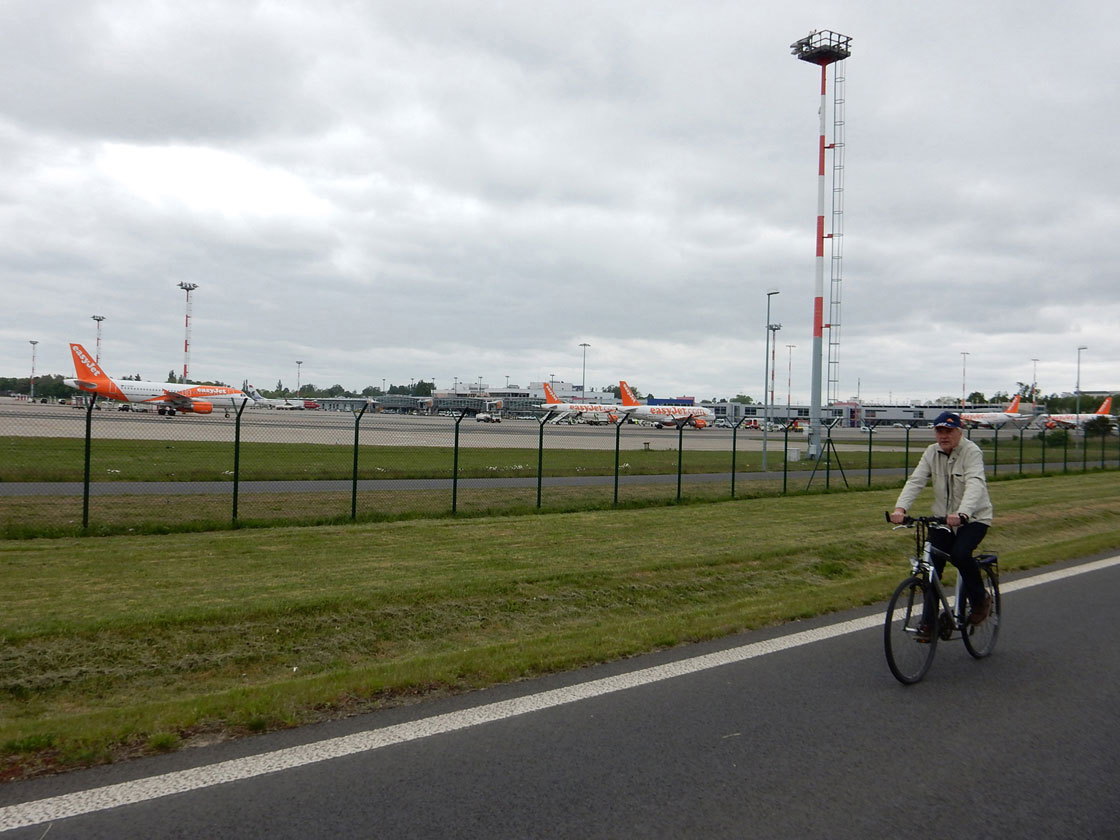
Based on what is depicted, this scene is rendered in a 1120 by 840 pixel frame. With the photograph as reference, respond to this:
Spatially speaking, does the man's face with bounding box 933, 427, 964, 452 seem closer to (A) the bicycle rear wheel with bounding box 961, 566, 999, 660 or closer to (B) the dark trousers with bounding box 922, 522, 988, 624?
(B) the dark trousers with bounding box 922, 522, 988, 624

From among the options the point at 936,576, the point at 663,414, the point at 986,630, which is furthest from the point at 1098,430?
the point at 663,414

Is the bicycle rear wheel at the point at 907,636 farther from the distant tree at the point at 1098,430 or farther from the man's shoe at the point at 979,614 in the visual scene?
the distant tree at the point at 1098,430

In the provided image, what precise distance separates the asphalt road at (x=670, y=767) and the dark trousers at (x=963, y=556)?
1.95ft

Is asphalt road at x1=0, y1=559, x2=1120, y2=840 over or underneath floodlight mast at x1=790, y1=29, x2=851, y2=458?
underneath

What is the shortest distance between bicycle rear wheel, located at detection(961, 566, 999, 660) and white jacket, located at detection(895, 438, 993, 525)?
0.57 metres

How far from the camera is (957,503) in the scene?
678cm

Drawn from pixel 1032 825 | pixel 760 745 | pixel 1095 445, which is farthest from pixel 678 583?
pixel 1095 445

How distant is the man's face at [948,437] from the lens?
6637 millimetres

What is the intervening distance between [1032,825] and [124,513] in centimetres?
1455

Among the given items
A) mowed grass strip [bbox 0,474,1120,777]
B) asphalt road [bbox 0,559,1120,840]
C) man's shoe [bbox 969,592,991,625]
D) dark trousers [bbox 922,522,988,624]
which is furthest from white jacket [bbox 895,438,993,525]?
mowed grass strip [bbox 0,474,1120,777]

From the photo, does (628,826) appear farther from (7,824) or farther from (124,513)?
(124,513)

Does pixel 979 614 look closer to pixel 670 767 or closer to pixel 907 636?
pixel 907 636

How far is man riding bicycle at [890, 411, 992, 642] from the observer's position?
6.46m

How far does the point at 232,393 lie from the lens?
75.3 meters
